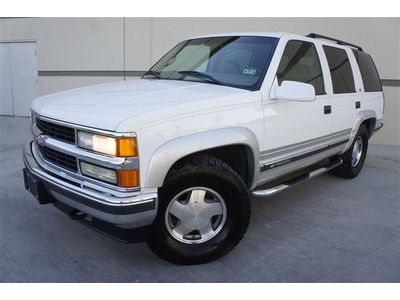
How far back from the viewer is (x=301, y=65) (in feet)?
12.6

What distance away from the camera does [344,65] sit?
4.74 m

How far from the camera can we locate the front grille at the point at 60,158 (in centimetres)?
273

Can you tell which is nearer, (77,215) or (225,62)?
(77,215)

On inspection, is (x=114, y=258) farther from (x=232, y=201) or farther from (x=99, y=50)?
(x=99, y=50)

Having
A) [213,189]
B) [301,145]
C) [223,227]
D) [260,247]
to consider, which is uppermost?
[301,145]

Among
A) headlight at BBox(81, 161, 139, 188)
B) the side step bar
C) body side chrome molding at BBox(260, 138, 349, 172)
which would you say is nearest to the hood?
headlight at BBox(81, 161, 139, 188)

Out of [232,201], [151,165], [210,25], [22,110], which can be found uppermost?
[210,25]

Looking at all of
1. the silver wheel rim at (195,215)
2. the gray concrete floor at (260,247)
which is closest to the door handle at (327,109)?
the gray concrete floor at (260,247)

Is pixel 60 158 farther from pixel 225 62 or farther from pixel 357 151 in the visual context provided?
pixel 357 151

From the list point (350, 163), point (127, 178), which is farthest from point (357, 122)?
point (127, 178)

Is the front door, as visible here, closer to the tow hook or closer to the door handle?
the door handle

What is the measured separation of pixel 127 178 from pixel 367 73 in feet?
14.2
